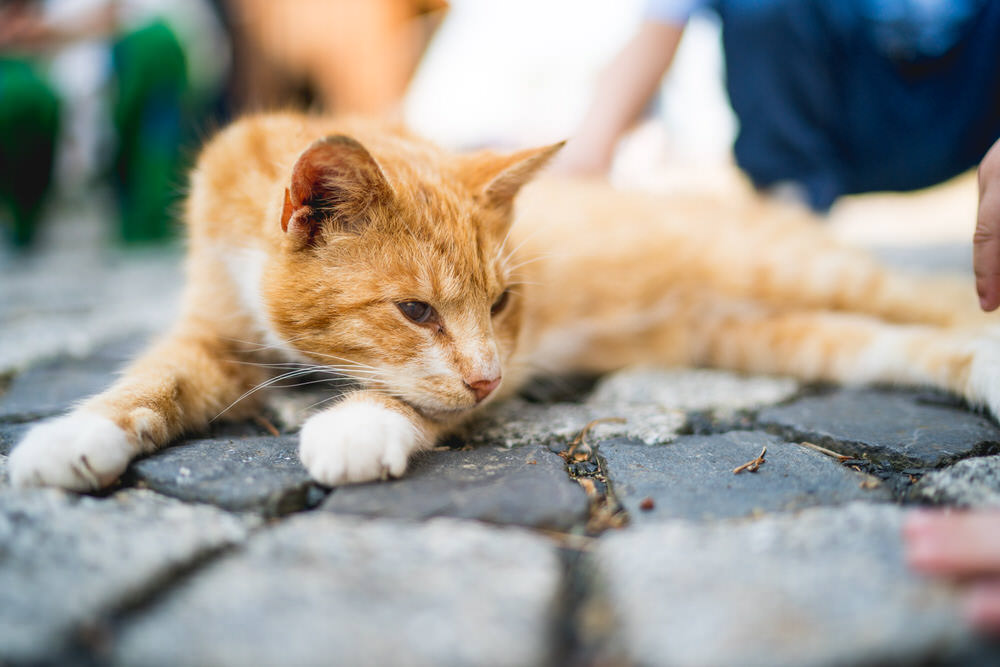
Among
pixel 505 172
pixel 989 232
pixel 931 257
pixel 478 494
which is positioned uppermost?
pixel 505 172

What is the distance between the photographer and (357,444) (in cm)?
128

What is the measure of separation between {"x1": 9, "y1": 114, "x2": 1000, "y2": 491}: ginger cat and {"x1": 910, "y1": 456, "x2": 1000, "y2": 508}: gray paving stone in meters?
0.47

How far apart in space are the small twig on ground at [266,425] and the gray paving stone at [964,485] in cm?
155

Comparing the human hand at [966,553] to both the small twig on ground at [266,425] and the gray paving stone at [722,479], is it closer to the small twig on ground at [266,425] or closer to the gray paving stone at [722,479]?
the gray paving stone at [722,479]

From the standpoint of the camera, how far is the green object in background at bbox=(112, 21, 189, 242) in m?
5.33

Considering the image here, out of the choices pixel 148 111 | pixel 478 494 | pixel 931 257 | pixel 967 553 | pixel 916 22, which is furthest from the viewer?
pixel 148 111

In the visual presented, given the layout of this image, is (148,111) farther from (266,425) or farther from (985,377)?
(985,377)

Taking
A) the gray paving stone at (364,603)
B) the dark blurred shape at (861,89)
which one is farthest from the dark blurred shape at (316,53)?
the gray paving stone at (364,603)

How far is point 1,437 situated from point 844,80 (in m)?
3.55

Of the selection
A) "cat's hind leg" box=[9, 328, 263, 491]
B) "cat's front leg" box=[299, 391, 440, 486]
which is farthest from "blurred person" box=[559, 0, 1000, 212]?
"cat's front leg" box=[299, 391, 440, 486]

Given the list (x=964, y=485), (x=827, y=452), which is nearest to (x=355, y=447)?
(x=827, y=452)

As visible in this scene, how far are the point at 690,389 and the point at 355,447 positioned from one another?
4.37ft

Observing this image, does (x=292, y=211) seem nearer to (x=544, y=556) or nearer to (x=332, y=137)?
(x=332, y=137)

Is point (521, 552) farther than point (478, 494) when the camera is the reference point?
No
